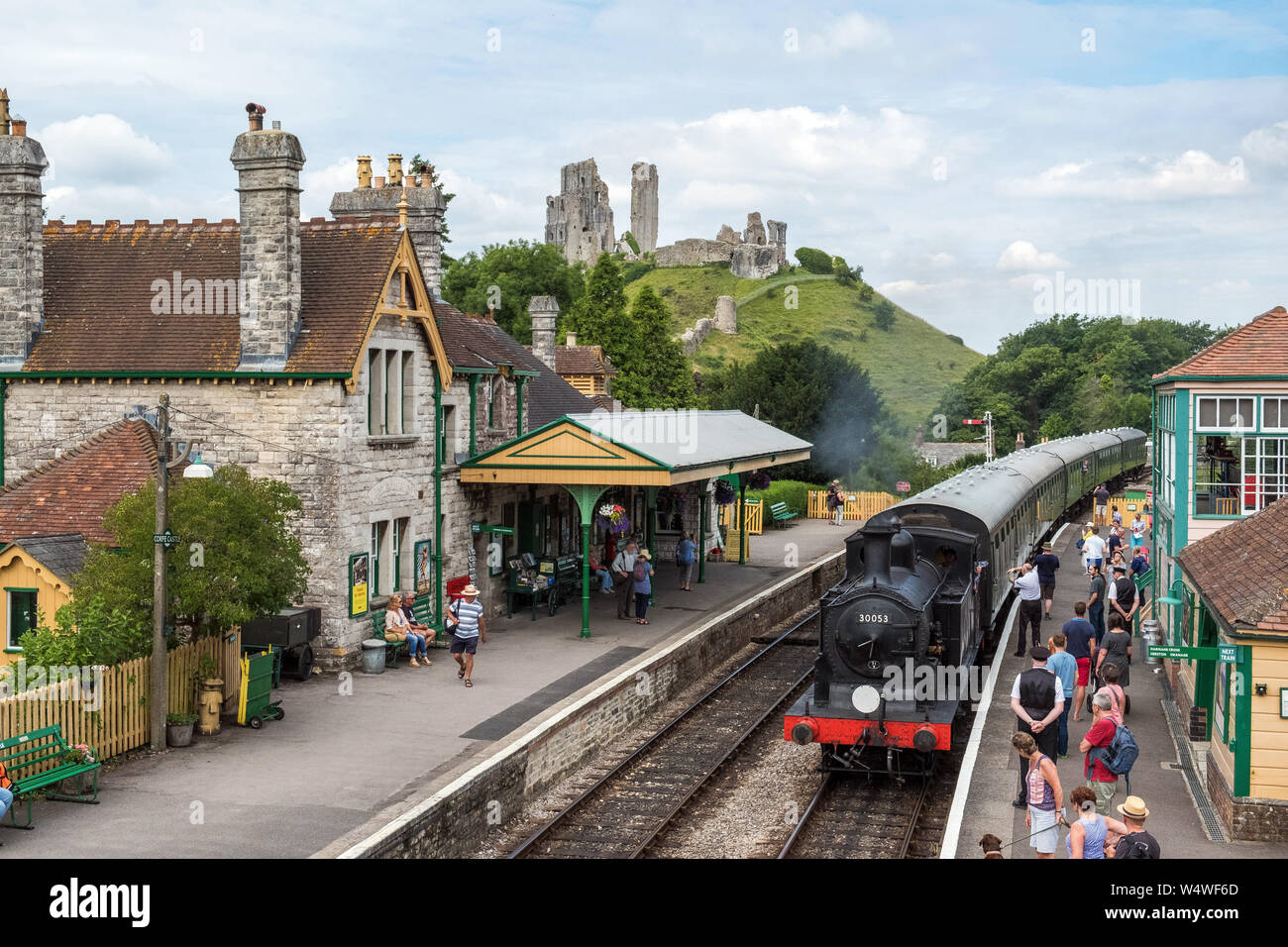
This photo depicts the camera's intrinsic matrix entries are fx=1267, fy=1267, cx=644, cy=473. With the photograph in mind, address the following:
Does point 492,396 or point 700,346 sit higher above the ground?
point 700,346

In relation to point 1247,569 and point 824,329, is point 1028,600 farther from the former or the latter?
point 824,329

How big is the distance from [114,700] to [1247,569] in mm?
12291

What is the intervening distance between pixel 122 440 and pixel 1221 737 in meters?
15.0

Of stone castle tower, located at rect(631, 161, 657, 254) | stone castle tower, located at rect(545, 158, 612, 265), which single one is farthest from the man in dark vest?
stone castle tower, located at rect(631, 161, 657, 254)

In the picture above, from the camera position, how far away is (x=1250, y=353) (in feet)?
→ 58.4

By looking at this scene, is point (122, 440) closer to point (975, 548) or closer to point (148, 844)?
point (148, 844)

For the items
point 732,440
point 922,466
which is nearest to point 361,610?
point 732,440

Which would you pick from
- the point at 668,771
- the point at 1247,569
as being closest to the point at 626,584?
the point at 668,771

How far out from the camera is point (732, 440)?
2808 centimetres

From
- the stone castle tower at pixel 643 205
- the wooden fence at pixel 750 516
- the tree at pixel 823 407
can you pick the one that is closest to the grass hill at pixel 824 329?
the stone castle tower at pixel 643 205

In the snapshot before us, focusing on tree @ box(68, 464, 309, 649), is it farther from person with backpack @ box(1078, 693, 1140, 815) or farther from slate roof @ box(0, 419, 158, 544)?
person with backpack @ box(1078, 693, 1140, 815)

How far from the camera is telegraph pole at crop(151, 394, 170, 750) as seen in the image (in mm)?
13836

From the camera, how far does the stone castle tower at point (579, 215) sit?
14100 centimetres

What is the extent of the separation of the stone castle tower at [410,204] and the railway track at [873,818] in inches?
535
